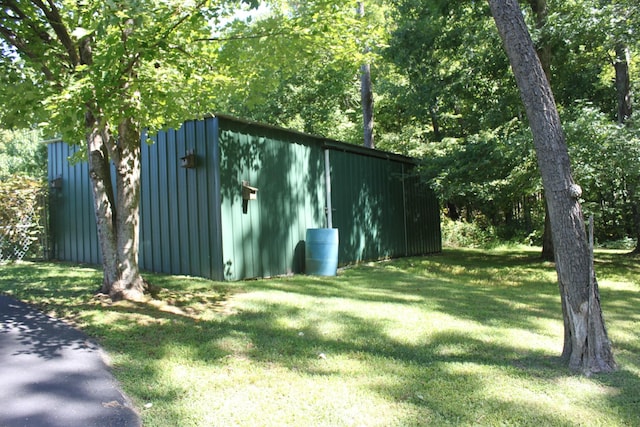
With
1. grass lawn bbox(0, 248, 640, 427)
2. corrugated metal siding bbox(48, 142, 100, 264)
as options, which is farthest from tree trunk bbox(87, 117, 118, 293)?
corrugated metal siding bbox(48, 142, 100, 264)

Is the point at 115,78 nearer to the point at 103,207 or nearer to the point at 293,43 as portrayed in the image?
the point at 103,207

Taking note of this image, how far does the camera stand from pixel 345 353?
395 centimetres

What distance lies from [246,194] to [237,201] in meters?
0.20

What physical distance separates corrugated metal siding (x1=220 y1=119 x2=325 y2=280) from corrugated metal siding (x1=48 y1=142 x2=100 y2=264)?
4285mm

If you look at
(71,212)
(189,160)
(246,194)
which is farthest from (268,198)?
(71,212)

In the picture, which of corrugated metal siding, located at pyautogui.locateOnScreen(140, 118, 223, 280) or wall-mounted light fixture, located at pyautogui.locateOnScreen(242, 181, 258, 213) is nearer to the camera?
corrugated metal siding, located at pyautogui.locateOnScreen(140, 118, 223, 280)

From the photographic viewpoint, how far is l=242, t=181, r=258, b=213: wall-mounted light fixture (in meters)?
7.56

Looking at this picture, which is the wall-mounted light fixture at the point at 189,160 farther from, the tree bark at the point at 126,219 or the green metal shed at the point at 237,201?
the tree bark at the point at 126,219

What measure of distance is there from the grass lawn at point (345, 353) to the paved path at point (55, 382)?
14cm

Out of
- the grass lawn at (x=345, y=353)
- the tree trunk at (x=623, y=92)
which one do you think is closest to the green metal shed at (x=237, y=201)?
the grass lawn at (x=345, y=353)

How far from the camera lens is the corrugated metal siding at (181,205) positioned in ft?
23.9

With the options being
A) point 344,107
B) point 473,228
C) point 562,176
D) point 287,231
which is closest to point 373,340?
point 562,176

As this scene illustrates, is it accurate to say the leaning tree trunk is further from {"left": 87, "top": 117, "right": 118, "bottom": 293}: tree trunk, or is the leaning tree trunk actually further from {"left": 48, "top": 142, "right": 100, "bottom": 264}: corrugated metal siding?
{"left": 48, "top": 142, "right": 100, "bottom": 264}: corrugated metal siding

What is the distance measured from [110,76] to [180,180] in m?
3.43
